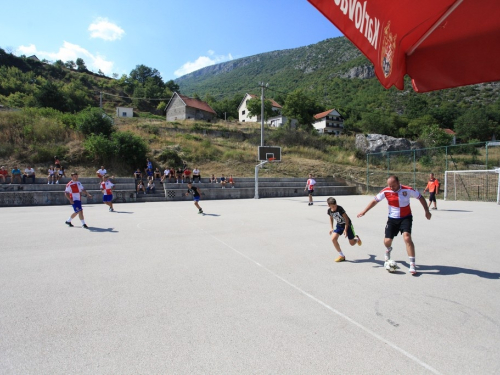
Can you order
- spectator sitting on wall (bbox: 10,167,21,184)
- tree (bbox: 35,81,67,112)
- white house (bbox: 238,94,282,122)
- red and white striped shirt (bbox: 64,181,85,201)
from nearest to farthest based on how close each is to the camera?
red and white striped shirt (bbox: 64,181,85,201), spectator sitting on wall (bbox: 10,167,21,184), tree (bbox: 35,81,67,112), white house (bbox: 238,94,282,122)

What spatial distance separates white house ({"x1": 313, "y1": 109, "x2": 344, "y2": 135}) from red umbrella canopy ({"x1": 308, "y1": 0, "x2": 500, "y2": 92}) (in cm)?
7694

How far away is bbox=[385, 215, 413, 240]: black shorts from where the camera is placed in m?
5.05

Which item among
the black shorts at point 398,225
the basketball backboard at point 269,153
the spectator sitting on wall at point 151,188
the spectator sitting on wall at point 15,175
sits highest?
the basketball backboard at point 269,153

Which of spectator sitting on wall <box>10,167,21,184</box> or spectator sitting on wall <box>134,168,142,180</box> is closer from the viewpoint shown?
spectator sitting on wall <box>10,167,21,184</box>

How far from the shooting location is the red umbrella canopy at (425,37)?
5.95ft

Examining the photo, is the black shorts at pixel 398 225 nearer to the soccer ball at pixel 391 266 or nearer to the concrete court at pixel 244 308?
the soccer ball at pixel 391 266

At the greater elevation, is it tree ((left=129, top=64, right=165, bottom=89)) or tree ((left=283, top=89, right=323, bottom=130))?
tree ((left=129, top=64, right=165, bottom=89))

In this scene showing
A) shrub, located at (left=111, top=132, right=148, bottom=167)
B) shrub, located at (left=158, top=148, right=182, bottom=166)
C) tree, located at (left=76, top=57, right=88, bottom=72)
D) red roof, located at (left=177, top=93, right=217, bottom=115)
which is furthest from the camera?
tree, located at (left=76, top=57, right=88, bottom=72)

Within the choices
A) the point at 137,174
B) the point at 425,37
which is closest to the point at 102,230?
the point at 425,37

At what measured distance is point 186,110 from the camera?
64.9 meters

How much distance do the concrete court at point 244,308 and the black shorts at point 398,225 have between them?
2.18 feet

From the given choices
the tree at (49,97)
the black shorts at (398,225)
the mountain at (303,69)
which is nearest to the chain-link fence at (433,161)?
the black shorts at (398,225)

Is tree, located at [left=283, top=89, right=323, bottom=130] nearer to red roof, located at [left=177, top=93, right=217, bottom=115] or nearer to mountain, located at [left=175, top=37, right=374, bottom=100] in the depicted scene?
red roof, located at [left=177, top=93, right=217, bottom=115]

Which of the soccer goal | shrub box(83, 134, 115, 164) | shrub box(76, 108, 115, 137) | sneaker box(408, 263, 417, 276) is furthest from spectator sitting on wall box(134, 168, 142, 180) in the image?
the soccer goal
